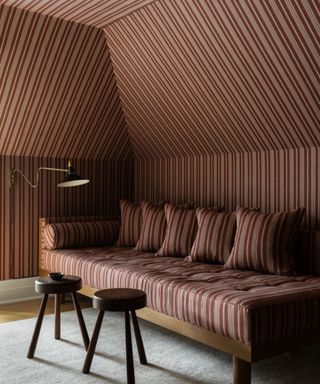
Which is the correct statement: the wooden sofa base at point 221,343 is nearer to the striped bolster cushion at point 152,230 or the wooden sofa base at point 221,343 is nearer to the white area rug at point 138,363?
the white area rug at point 138,363

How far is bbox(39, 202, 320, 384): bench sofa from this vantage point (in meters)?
2.36

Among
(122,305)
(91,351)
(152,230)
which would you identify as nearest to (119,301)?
(122,305)

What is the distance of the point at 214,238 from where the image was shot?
368cm

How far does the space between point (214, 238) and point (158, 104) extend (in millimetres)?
1457

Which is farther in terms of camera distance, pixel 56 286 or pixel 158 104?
pixel 158 104

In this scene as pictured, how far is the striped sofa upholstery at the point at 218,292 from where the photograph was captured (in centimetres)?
237

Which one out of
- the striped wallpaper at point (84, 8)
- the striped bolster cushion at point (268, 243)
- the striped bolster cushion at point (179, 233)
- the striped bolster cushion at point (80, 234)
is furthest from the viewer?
the striped bolster cushion at point (80, 234)

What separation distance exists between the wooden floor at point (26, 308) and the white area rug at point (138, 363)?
0.46 meters

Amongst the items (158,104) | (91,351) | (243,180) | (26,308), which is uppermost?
(158,104)

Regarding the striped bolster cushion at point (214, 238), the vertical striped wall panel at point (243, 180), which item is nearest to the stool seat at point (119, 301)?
the striped bolster cushion at point (214, 238)

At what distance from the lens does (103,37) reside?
411 centimetres

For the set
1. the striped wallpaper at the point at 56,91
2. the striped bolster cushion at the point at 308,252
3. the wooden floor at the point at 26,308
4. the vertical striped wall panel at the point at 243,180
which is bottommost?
the wooden floor at the point at 26,308

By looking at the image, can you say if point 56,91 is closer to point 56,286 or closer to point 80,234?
point 80,234

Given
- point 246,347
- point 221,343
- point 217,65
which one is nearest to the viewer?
point 246,347
